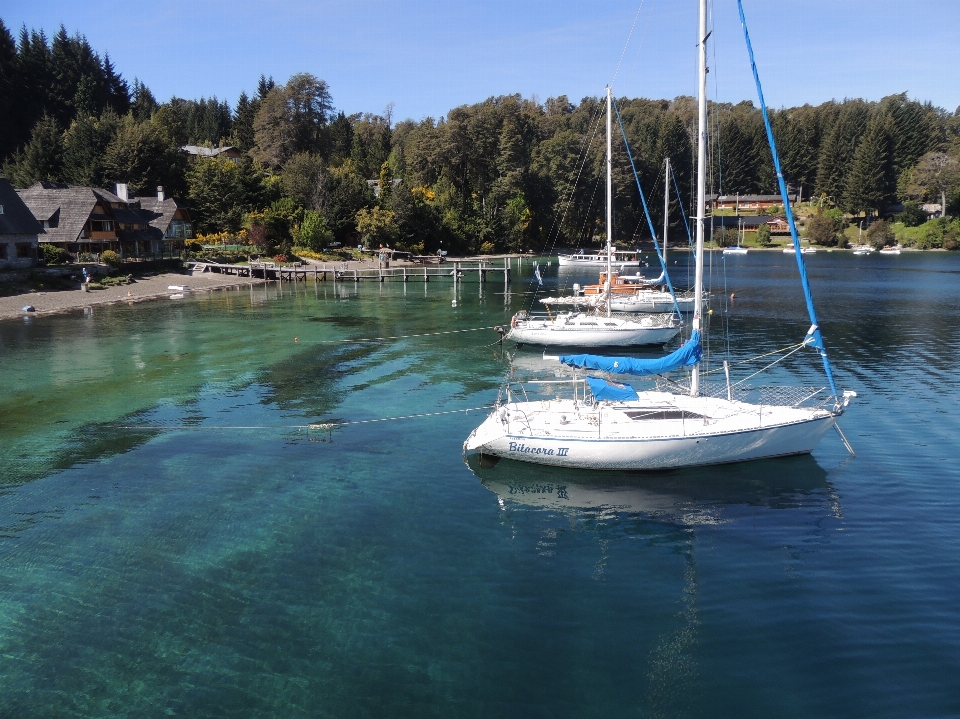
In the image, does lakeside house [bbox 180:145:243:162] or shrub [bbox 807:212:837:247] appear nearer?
lakeside house [bbox 180:145:243:162]

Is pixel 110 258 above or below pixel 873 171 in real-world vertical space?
below

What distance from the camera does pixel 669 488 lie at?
25.3m

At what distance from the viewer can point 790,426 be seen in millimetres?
26125

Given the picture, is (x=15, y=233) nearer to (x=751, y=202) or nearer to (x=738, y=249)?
(x=738, y=249)

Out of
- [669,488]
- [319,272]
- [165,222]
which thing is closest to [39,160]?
[165,222]

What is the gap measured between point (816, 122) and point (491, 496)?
198 meters

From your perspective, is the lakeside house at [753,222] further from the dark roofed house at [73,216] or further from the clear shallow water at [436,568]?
the clear shallow water at [436,568]

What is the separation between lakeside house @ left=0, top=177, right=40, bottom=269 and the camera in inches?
2849

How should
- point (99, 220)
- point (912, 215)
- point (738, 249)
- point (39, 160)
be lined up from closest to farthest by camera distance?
point (99, 220)
point (39, 160)
point (738, 249)
point (912, 215)

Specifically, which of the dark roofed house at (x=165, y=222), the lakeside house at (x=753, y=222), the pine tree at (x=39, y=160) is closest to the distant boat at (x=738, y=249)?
the lakeside house at (x=753, y=222)

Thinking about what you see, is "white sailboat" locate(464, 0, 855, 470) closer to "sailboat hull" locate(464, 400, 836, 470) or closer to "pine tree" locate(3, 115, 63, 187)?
"sailboat hull" locate(464, 400, 836, 470)

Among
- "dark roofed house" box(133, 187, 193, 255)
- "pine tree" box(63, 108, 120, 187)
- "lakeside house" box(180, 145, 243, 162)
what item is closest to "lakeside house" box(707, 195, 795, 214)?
"lakeside house" box(180, 145, 243, 162)

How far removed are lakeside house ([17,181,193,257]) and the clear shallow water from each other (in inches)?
2215

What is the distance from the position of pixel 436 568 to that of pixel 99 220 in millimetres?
84399
